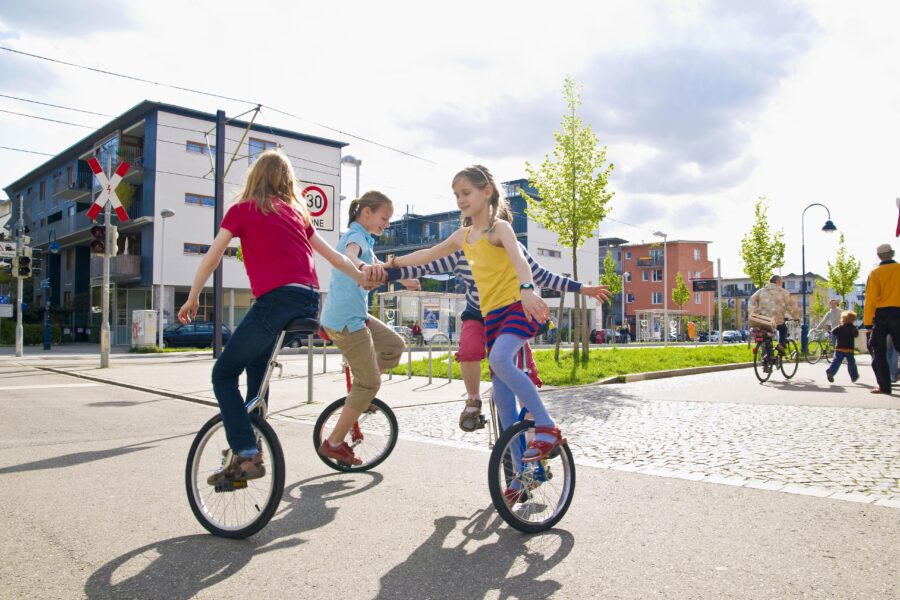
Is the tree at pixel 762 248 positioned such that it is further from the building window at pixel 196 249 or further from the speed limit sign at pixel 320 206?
the building window at pixel 196 249

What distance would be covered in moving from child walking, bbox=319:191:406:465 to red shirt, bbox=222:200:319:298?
0.81 meters

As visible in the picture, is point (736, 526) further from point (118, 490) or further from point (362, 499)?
point (118, 490)

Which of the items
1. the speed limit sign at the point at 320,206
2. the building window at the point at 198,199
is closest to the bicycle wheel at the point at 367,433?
the speed limit sign at the point at 320,206

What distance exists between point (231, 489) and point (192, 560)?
373 mm

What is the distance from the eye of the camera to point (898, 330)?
8.69 m

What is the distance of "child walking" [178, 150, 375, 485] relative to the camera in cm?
315

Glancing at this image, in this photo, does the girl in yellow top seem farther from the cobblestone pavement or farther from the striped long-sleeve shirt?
the cobblestone pavement

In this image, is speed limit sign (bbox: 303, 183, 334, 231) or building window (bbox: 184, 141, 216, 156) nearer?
speed limit sign (bbox: 303, 183, 334, 231)

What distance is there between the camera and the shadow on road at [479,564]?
8.17 feet

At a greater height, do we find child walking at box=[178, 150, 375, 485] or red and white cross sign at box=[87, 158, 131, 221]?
red and white cross sign at box=[87, 158, 131, 221]

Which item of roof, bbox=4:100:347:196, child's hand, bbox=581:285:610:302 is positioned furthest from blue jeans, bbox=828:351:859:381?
roof, bbox=4:100:347:196

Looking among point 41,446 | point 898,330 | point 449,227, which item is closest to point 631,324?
point 449,227

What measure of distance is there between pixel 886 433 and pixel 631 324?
7920 centimetres

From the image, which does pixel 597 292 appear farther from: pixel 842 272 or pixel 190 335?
pixel 842 272
